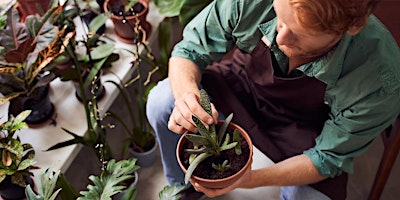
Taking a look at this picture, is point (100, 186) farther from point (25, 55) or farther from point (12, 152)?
point (25, 55)

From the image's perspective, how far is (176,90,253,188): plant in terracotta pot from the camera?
1.08 metres

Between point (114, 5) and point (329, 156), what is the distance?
947 millimetres

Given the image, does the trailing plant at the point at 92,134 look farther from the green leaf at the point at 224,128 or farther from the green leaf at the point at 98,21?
the green leaf at the point at 224,128

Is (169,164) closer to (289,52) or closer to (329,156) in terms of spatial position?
(329,156)

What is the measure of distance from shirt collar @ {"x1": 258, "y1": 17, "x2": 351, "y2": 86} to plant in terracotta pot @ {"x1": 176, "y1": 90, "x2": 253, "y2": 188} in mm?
206

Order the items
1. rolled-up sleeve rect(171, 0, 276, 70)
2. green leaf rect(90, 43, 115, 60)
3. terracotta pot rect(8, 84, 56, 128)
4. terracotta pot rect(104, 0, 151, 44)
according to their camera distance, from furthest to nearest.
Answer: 1. terracotta pot rect(104, 0, 151, 44)
2. green leaf rect(90, 43, 115, 60)
3. terracotta pot rect(8, 84, 56, 128)
4. rolled-up sleeve rect(171, 0, 276, 70)

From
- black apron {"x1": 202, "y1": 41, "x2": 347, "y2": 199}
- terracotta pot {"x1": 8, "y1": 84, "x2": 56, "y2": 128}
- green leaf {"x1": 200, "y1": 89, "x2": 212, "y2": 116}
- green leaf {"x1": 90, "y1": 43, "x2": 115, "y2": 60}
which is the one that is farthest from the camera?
green leaf {"x1": 90, "y1": 43, "x2": 115, "y2": 60}

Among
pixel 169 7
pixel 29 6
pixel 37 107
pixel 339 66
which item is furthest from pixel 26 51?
pixel 339 66

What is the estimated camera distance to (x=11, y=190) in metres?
1.40

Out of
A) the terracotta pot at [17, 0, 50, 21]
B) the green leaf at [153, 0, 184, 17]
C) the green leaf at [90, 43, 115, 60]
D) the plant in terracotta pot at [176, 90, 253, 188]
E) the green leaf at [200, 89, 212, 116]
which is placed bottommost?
the green leaf at [90, 43, 115, 60]

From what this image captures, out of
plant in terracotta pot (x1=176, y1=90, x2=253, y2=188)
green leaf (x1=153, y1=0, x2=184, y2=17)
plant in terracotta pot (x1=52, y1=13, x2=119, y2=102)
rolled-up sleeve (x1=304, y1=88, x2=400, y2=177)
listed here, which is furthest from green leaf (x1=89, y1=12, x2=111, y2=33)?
rolled-up sleeve (x1=304, y1=88, x2=400, y2=177)

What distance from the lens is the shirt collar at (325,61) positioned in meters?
1.07

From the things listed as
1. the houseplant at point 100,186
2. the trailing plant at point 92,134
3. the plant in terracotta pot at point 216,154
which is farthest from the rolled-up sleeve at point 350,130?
the trailing plant at point 92,134

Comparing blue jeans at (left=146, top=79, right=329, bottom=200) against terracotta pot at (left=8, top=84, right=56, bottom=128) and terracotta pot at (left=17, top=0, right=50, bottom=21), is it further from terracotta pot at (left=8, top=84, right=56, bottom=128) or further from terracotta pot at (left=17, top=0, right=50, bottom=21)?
terracotta pot at (left=17, top=0, right=50, bottom=21)
